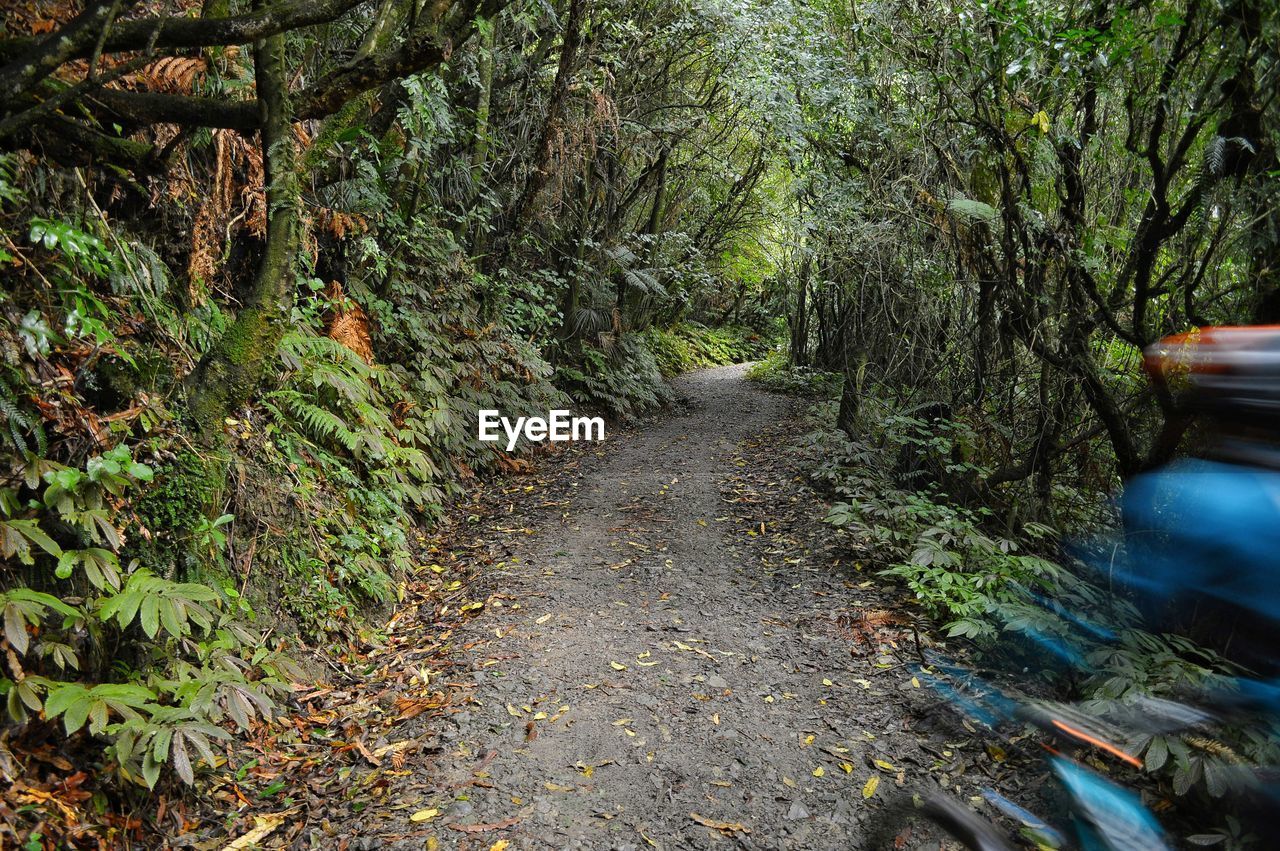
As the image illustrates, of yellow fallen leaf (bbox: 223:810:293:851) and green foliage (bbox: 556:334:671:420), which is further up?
green foliage (bbox: 556:334:671:420)

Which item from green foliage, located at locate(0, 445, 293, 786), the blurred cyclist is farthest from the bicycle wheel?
green foliage, located at locate(0, 445, 293, 786)

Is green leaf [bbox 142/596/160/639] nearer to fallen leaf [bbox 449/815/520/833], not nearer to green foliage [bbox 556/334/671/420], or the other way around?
fallen leaf [bbox 449/815/520/833]

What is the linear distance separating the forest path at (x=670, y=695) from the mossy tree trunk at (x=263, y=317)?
2352 mm

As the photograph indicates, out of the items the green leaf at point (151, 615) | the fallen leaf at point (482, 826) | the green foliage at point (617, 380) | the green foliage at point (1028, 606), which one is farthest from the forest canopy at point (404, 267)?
the green foliage at point (617, 380)

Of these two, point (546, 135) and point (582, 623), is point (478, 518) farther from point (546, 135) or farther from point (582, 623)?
point (546, 135)

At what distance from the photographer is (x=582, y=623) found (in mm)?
5531

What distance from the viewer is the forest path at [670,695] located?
351 centimetres

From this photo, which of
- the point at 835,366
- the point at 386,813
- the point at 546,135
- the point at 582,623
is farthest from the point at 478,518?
the point at 835,366

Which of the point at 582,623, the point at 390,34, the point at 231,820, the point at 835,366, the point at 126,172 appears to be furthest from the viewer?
the point at 835,366

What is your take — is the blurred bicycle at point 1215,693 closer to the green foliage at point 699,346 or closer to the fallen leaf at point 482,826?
the fallen leaf at point 482,826

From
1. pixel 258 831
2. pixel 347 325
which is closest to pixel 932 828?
pixel 258 831

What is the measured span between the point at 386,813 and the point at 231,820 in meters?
0.72

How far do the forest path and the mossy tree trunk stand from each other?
235 centimetres

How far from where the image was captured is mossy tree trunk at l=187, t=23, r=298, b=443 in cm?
386
